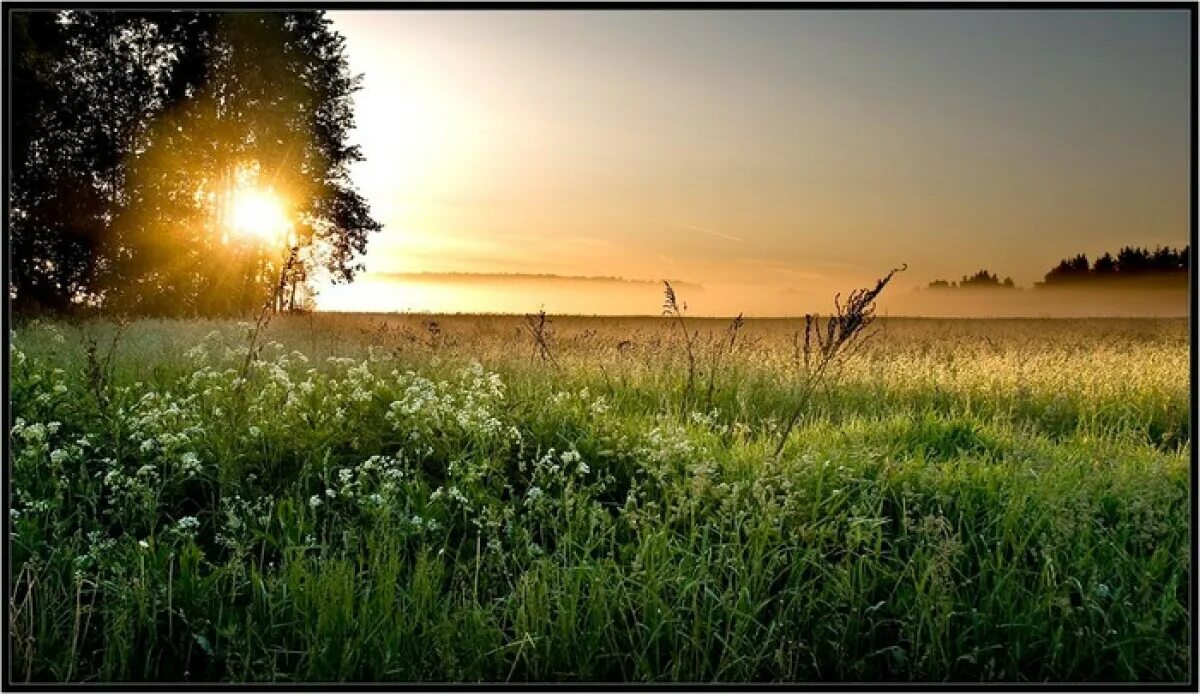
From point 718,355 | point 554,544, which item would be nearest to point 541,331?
point 718,355

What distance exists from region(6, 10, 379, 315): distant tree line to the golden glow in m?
0.20

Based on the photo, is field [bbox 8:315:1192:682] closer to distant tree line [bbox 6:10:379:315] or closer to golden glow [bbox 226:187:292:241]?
golden glow [bbox 226:187:292:241]

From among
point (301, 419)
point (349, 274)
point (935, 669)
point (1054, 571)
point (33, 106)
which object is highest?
point (33, 106)

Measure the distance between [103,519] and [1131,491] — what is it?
5450 millimetres

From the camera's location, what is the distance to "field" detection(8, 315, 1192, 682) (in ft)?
11.8

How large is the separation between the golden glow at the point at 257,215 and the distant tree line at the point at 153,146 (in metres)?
0.20

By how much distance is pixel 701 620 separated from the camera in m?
3.68

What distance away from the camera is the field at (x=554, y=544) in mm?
3590

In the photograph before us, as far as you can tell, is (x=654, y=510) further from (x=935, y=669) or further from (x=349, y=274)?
(x=349, y=274)

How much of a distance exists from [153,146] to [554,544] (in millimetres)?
12169

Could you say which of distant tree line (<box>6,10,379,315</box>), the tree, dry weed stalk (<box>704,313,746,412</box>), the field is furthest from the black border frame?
the tree

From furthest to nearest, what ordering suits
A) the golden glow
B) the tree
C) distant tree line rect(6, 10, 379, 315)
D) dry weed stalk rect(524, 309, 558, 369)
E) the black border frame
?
the tree
distant tree line rect(6, 10, 379, 315)
the golden glow
dry weed stalk rect(524, 309, 558, 369)
the black border frame

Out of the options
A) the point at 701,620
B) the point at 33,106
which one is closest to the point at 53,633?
the point at 701,620

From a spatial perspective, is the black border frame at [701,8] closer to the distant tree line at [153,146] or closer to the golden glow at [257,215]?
the golden glow at [257,215]
